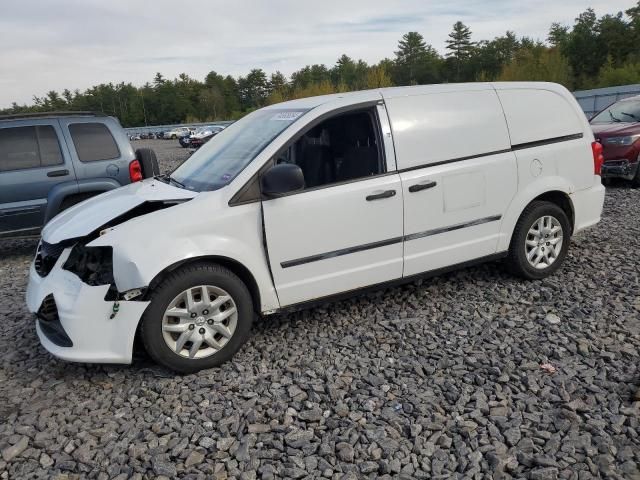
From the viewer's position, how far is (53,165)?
23.2 feet

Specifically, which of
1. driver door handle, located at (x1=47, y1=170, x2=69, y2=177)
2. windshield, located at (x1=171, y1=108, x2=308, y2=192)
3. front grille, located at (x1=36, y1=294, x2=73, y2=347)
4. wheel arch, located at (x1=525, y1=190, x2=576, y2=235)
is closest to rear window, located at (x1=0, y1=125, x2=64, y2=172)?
driver door handle, located at (x1=47, y1=170, x2=69, y2=177)

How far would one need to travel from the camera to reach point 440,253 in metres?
4.47

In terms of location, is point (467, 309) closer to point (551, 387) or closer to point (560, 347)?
point (560, 347)

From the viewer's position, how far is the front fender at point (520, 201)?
4.71 meters

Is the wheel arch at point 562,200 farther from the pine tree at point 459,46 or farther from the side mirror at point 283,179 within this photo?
the pine tree at point 459,46

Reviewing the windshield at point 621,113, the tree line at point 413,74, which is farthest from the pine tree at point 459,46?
the windshield at point 621,113

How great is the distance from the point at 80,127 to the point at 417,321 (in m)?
5.43

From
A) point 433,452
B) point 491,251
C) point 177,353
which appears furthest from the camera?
point 491,251

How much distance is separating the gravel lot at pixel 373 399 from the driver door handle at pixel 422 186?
Answer: 1053mm

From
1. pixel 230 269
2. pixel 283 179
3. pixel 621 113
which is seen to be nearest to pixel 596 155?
pixel 283 179

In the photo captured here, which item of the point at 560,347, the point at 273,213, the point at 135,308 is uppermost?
the point at 273,213

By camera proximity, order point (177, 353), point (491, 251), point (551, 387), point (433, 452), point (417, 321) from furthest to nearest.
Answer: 1. point (491, 251)
2. point (417, 321)
3. point (177, 353)
4. point (551, 387)
5. point (433, 452)

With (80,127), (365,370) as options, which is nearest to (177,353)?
(365,370)

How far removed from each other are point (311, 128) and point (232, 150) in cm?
71
